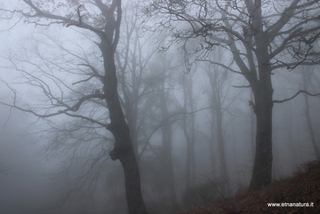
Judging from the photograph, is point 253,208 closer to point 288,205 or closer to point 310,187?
point 288,205

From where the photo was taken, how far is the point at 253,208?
13.2ft

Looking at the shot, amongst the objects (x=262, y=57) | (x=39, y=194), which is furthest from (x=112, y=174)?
(x=262, y=57)

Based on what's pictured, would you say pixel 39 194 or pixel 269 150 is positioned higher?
pixel 269 150

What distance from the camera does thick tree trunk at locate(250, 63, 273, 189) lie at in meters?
6.80

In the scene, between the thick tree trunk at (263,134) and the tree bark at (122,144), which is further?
the tree bark at (122,144)

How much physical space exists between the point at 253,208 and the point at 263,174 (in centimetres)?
306

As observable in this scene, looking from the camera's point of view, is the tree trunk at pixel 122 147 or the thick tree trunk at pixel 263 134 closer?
the thick tree trunk at pixel 263 134

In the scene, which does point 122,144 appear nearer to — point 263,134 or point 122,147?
point 122,147

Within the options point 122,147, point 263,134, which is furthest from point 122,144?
point 263,134

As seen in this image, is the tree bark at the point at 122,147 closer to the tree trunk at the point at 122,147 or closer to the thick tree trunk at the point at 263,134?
the tree trunk at the point at 122,147

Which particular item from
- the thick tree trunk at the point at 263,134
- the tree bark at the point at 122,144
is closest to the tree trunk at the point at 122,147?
the tree bark at the point at 122,144

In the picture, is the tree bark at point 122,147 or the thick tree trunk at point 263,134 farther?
the tree bark at point 122,147

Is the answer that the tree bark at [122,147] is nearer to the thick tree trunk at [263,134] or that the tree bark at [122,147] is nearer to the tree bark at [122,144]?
the tree bark at [122,144]

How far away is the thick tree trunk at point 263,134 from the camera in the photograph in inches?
268
